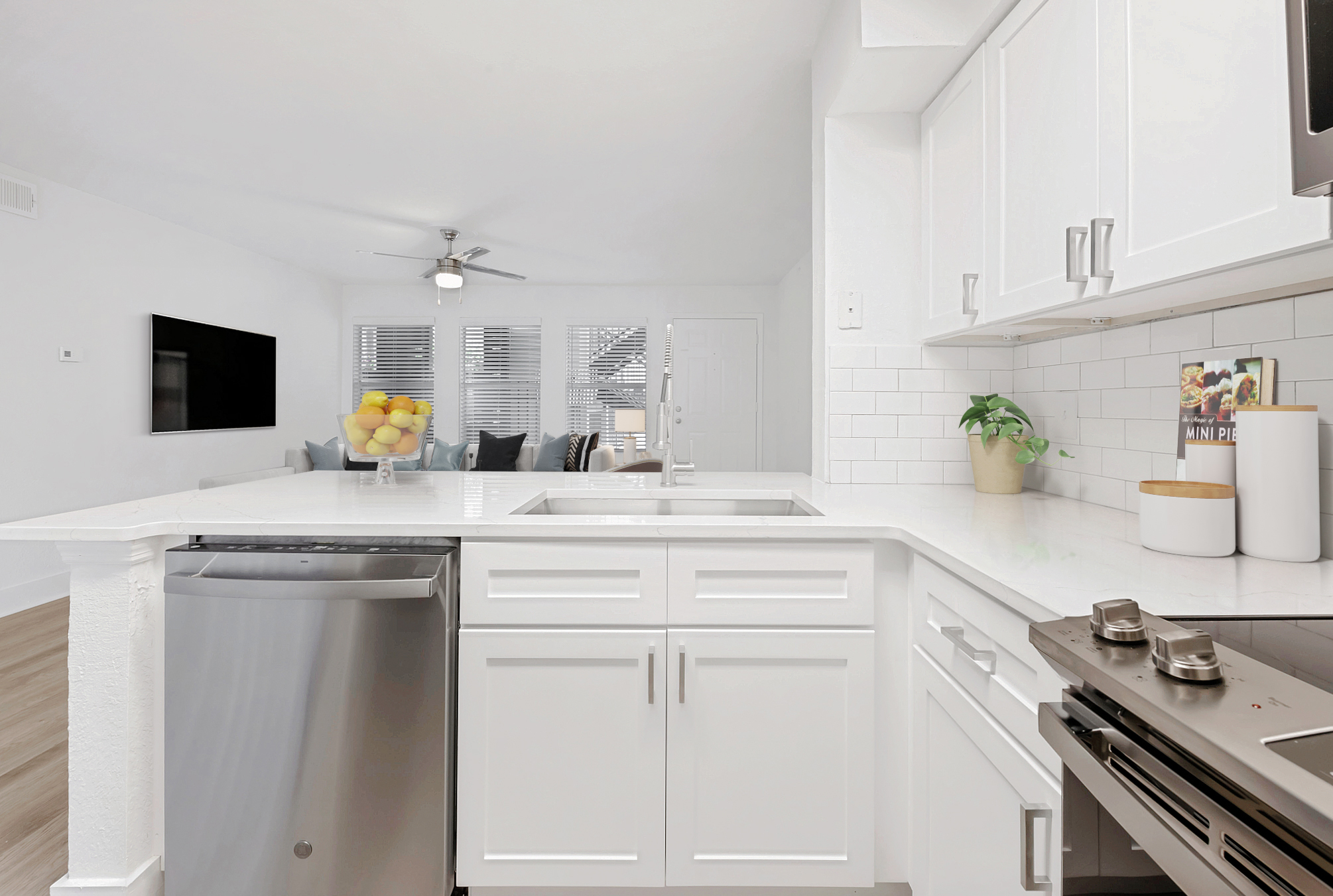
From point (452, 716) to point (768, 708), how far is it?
2.15ft

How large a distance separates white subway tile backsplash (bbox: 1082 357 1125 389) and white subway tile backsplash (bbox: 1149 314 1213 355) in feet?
0.38

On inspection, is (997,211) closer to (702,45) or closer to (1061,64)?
(1061,64)

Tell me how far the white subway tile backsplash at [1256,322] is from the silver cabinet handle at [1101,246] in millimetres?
288

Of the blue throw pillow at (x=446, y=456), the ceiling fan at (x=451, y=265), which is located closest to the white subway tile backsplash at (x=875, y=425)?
the ceiling fan at (x=451, y=265)

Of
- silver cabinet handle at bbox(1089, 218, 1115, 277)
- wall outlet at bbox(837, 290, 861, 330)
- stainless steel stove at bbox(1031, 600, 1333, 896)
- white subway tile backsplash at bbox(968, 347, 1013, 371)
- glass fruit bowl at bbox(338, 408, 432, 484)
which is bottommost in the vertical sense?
stainless steel stove at bbox(1031, 600, 1333, 896)

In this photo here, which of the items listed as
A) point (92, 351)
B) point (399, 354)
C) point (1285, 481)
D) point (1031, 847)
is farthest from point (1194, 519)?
point (399, 354)

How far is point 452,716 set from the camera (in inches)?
52.3

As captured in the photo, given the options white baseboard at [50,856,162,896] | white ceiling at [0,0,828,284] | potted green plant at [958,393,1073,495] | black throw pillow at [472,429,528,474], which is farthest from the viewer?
black throw pillow at [472,429,528,474]

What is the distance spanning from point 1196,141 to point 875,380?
3.82ft

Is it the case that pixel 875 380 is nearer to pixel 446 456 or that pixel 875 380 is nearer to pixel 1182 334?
pixel 1182 334

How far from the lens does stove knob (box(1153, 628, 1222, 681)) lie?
0.44 m

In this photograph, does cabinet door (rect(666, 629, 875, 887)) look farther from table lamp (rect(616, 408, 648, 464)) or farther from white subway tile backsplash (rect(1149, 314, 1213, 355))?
table lamp (rect(616, 408, 648, 464))

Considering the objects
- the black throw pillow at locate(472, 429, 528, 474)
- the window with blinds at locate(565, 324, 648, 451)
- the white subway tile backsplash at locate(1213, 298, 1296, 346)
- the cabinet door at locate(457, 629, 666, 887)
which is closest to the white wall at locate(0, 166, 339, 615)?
the black throw pillow at locate(472, 429, 528, 474)

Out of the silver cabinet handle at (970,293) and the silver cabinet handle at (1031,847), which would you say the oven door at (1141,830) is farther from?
the silver cabinet handle at (970,293)
